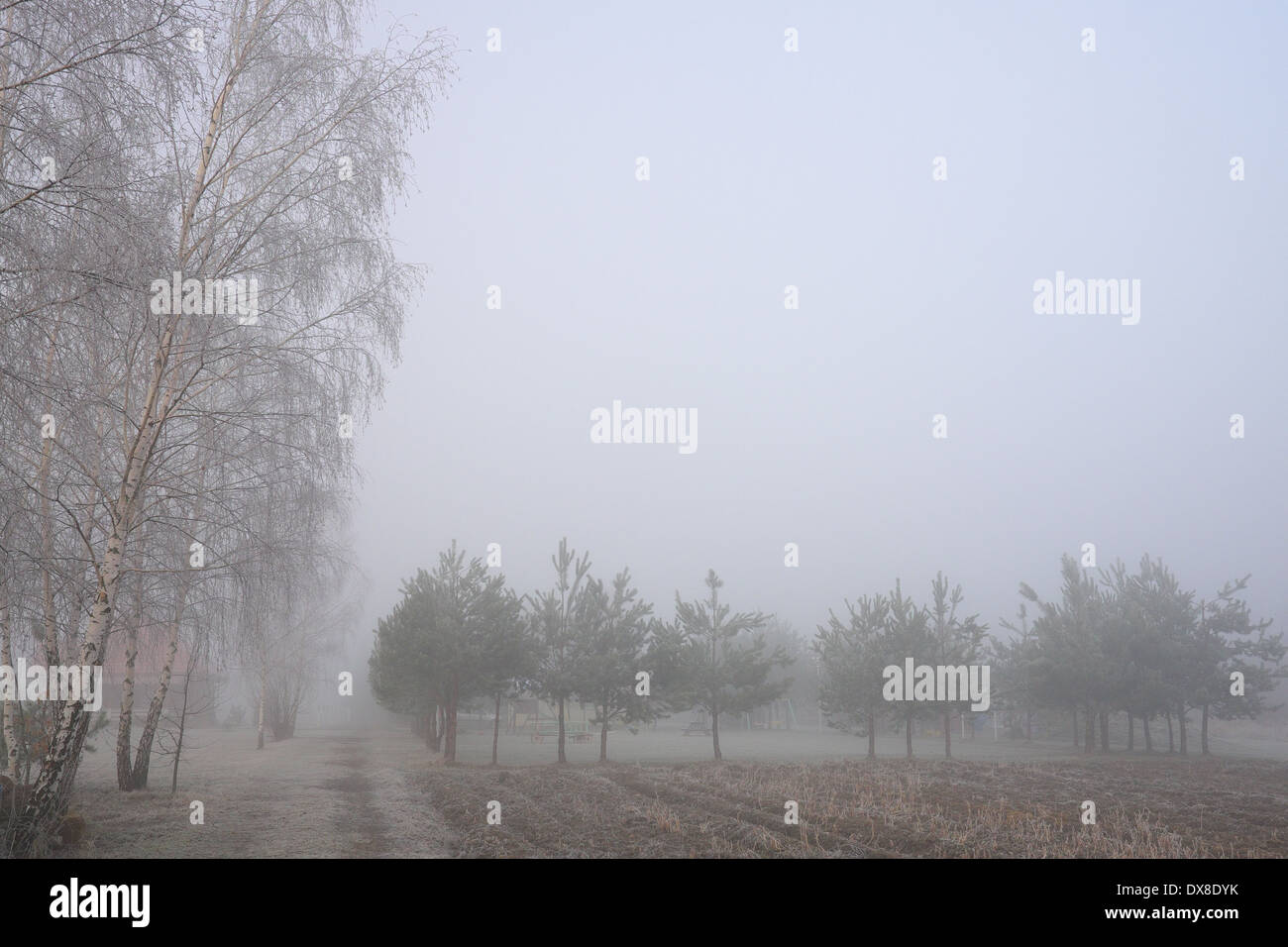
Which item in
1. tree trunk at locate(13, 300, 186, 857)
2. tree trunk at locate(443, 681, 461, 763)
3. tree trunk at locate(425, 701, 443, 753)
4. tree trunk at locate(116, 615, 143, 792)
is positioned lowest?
tree trunk at locate(425, 701, 443, 753)

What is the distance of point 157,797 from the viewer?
15.5 metres

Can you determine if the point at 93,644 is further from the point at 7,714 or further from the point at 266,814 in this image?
the point at 266,814

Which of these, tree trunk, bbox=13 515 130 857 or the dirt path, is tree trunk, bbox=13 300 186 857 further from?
the dirt path

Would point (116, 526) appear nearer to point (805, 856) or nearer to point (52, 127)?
point (52, 127)

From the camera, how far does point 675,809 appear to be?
16469mm

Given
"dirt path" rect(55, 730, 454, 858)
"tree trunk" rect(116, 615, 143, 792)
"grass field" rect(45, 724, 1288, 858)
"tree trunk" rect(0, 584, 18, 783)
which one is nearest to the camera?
"dirt path" rect(55, 730, 454, 858)

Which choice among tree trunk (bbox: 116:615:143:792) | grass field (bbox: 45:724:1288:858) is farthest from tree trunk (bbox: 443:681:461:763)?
tree trunk (bbox: 116:615:143:792)

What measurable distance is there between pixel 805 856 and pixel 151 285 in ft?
38.0

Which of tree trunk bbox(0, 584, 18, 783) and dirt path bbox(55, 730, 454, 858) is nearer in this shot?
dirt path bbox(55, 730, 454, 858)

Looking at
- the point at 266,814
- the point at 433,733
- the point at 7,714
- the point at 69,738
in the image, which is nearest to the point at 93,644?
the point at 69,738

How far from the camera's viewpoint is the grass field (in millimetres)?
12078

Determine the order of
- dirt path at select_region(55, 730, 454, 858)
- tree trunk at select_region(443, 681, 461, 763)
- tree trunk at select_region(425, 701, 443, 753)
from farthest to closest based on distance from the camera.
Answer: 1. tree trunk at select_region(425, 701, 443, 753)
2. tree trunk at select_region(443, 681, 461, 763)
3. dirt path at select_region(55, 730, 454, 858)

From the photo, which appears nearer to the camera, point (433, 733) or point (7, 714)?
point (7, 714)
